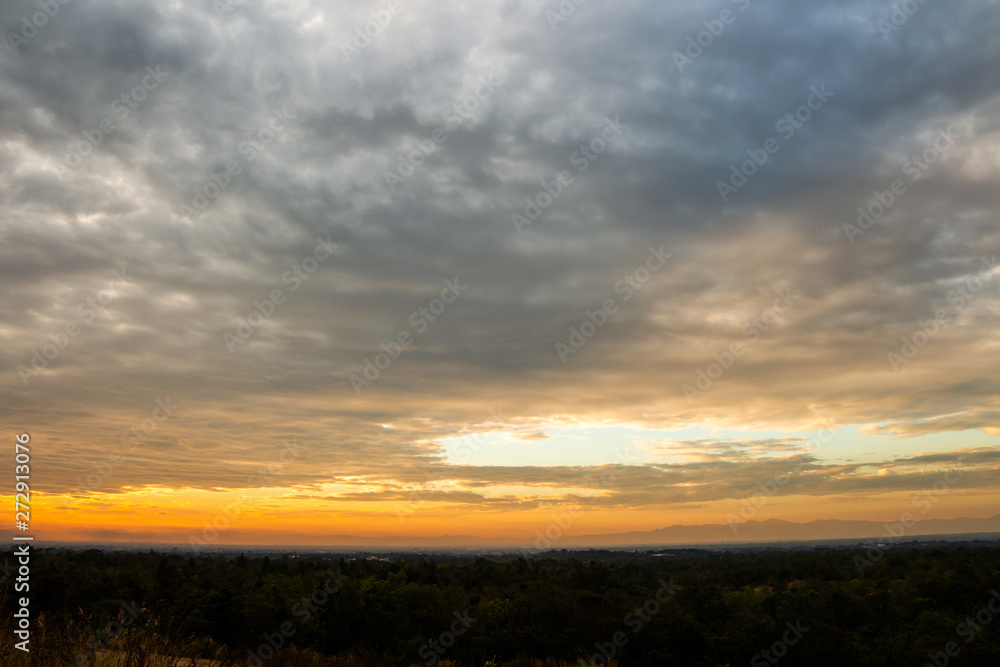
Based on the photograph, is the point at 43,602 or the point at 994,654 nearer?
the point at 994,654

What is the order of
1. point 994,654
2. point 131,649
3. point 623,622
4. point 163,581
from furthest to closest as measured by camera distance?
point 163,581 < point 623,622 < point 994,654 < point 131,649

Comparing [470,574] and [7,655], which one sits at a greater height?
[7,655]

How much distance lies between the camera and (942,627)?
95.1ft

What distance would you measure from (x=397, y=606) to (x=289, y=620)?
235 inches

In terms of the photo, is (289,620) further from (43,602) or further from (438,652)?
(43,602)

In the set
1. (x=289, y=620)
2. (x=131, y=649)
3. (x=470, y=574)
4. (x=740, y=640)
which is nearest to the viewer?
(x=131, y=649)

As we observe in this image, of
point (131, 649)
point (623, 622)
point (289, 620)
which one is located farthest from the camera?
point (289, 620)

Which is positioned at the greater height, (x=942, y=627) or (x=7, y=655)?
(x=7, y=655)

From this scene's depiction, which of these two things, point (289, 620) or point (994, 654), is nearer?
point (994, 654)

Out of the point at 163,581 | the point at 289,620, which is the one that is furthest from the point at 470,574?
the point at 289,620

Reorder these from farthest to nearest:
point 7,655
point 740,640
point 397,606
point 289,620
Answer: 1. point 397,606
2. point 289,620
3. point 740,640
4. point 7,655

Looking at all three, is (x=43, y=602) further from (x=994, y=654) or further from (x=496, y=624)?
(x=994, y=654)

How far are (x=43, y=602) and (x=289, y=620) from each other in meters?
16.9

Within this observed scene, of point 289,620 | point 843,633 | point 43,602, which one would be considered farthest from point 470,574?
point 843,633
